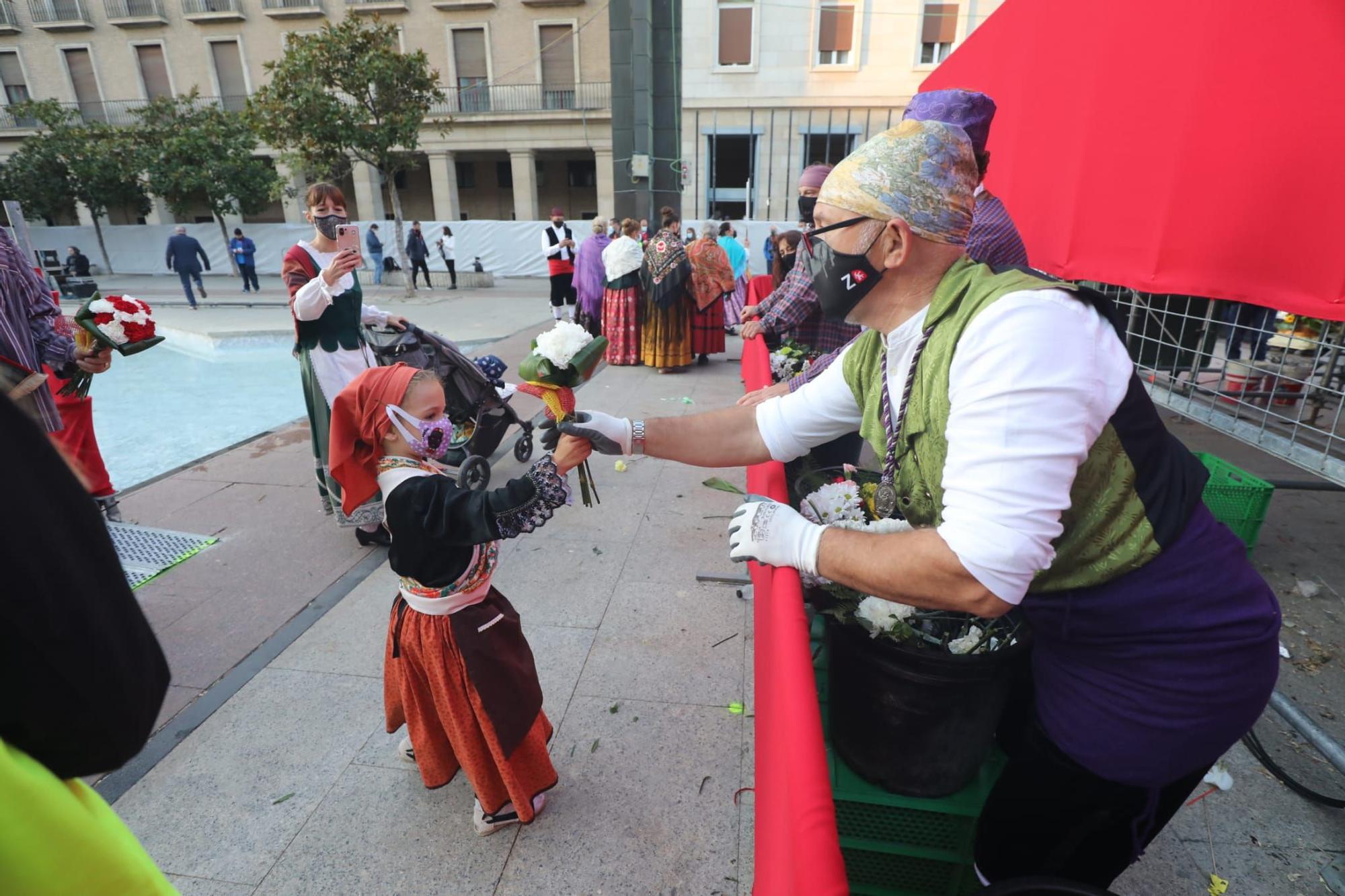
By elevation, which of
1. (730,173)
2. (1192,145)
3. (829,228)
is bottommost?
(829,228)

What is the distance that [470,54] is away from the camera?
3012cm

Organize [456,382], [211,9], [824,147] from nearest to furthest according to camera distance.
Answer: [456,382] < [824,147] < [211,9]

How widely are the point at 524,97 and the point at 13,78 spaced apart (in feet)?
84.5

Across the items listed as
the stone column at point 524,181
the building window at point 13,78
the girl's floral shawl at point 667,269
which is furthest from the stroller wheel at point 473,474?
the building window at point 13,78

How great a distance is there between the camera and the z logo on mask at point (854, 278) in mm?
1554

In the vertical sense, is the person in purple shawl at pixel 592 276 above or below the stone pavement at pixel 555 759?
above

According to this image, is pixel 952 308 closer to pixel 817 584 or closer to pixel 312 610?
pixel 817 584

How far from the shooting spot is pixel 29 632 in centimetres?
58

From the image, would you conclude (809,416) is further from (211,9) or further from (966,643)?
(211,9)

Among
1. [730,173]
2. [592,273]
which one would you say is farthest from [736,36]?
[592,273]

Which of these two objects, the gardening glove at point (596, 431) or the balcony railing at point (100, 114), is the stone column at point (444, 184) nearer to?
the balcony railing at point (100, 114)

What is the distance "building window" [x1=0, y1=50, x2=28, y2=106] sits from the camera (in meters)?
32.4

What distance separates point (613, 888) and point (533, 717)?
592 millimetres

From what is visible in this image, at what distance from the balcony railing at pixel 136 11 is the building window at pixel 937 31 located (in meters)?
33.3
